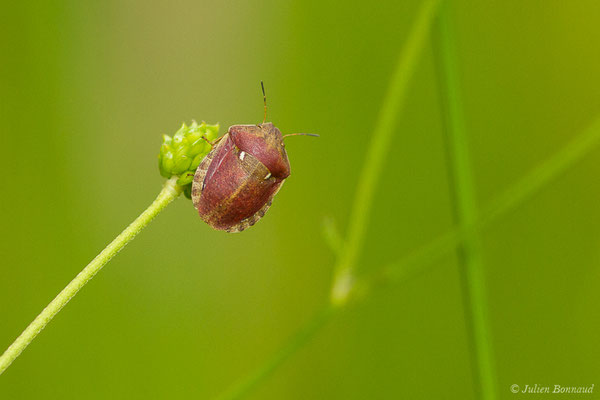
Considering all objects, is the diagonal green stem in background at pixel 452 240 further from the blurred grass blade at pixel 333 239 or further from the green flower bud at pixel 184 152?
the green flower bud at pixel 184 152

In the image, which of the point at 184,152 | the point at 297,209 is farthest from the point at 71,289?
the point at 297,209

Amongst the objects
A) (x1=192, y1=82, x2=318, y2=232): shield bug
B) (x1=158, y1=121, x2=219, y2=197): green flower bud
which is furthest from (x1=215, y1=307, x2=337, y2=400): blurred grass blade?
(x1=158, y1=121, x2=219, y2=197): green flower bud

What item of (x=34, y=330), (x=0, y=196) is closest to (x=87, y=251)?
(x=0, y=196)

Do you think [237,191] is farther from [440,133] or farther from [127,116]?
[127,116]

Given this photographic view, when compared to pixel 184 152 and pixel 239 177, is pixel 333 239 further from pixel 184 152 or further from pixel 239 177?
pixel 184 152

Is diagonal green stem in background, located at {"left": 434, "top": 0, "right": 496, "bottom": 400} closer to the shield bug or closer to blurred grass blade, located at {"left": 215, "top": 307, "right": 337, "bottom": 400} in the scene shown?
blurred grass blade, located at {"left": 215, "top": 307, "right": 337, "bottom": 400}

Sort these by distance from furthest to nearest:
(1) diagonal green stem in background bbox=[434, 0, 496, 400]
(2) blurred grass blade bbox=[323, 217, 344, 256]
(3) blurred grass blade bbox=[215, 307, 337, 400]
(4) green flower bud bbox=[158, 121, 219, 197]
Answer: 1. (2) blurred grass blade bbox=[323, 217, 344, 256]
2. (1) diagonal green stem in background bbox=[434, 0, 496, 400]
3. (3) blurred grass blade bbox=[215, 307, 337, 400]
4. (4) green flower bud bbox=[158, 121, 219, 197]

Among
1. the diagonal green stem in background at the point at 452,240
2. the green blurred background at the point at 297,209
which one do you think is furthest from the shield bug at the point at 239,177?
the green blurred background at the point at 297,209
